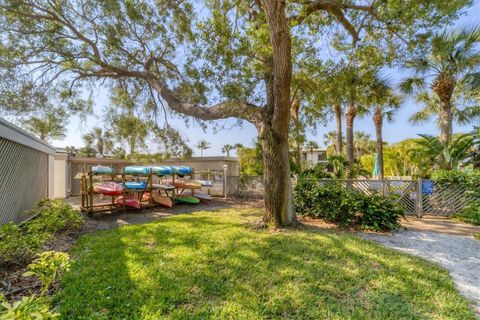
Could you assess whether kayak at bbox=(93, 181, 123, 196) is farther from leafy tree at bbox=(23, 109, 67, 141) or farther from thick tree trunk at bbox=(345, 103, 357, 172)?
thick tree trunk at bbox=(345, 103, 357, 172)

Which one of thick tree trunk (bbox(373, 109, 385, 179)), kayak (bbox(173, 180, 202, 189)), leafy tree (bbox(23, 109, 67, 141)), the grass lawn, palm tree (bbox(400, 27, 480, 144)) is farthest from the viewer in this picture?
thick tree trunk (bbox(373, 109, 385, 179))

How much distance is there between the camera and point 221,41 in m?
7.63

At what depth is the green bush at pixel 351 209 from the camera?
250 inches

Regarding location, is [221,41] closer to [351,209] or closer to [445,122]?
[351,209]

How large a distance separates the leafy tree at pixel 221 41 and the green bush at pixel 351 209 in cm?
139

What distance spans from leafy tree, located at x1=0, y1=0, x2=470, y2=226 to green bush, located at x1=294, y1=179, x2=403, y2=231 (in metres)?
1.39

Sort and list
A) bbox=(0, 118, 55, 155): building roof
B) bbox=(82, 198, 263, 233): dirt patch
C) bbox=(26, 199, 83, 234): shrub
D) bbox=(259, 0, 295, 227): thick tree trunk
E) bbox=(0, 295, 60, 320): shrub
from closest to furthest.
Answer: bbox=(0, 295, 60, 320): shrub < bbox=(0, 118, 55, 155): building roof < bbox=(26, 199, 83, 234): shrub < bbox=(259, 0, 295, 227): thick tree trunk < bbox=(82, 198, 263, 233): dirt patch

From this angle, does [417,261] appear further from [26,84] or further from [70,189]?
[70,189]

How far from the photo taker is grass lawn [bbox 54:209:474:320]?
275 centimetres

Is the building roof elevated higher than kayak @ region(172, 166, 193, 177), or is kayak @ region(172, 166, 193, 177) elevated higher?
the building roof

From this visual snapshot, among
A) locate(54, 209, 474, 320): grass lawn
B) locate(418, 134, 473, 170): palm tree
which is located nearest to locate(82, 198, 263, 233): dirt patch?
locate(54, 209, 474, 320): grass lawn

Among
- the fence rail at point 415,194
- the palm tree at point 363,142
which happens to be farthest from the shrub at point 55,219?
the palm tree at point 363,142

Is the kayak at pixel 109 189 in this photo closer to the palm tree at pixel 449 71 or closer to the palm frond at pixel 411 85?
the palm tree at pixel 449 71

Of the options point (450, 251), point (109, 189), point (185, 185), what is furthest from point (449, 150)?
point (109, 189)
